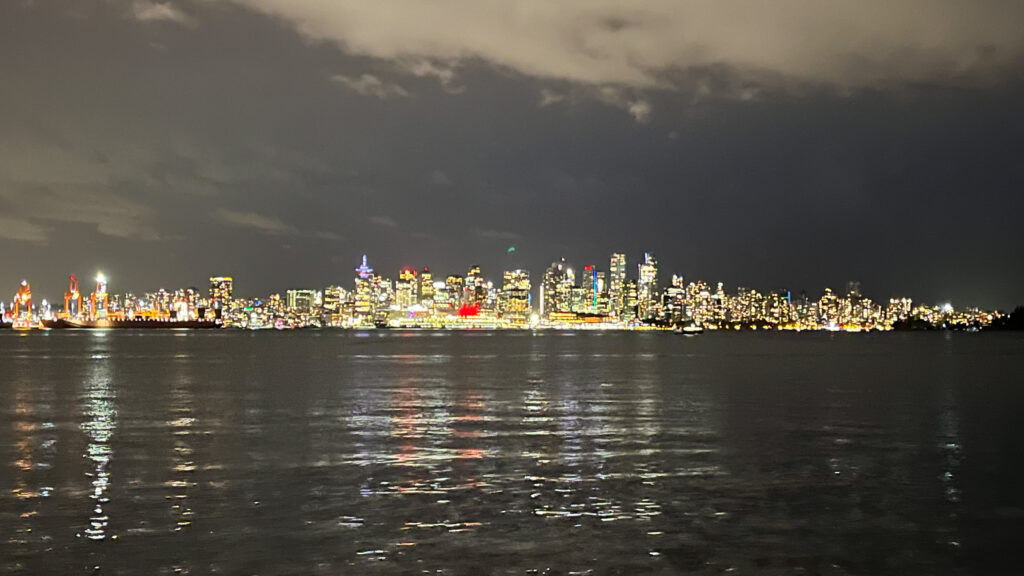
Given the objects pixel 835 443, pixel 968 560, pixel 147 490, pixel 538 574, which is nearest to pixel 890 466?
pixel 835 443

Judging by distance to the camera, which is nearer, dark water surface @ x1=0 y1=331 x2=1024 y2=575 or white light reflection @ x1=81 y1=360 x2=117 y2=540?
dark water surface @ x1=0 y1=331 x2=1024 y2=575

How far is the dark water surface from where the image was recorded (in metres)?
15.0

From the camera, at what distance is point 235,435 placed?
30.8 m

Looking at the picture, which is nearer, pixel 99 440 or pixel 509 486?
pixel 509 486

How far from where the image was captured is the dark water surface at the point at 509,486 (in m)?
15.0

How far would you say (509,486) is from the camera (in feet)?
69.2

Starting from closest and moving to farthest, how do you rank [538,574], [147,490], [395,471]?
[538,574], [147,490], [395,471]

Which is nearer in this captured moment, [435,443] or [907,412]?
[435,443]

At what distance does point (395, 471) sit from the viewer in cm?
2319

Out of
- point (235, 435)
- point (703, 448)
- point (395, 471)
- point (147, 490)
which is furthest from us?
point (235, 435)

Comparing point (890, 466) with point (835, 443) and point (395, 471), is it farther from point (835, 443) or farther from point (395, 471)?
point (395, 471)

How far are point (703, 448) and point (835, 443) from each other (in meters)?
4.23

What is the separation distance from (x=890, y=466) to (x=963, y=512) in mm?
5803

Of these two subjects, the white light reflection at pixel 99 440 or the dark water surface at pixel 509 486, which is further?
the white light reflection at pixel 99 440
